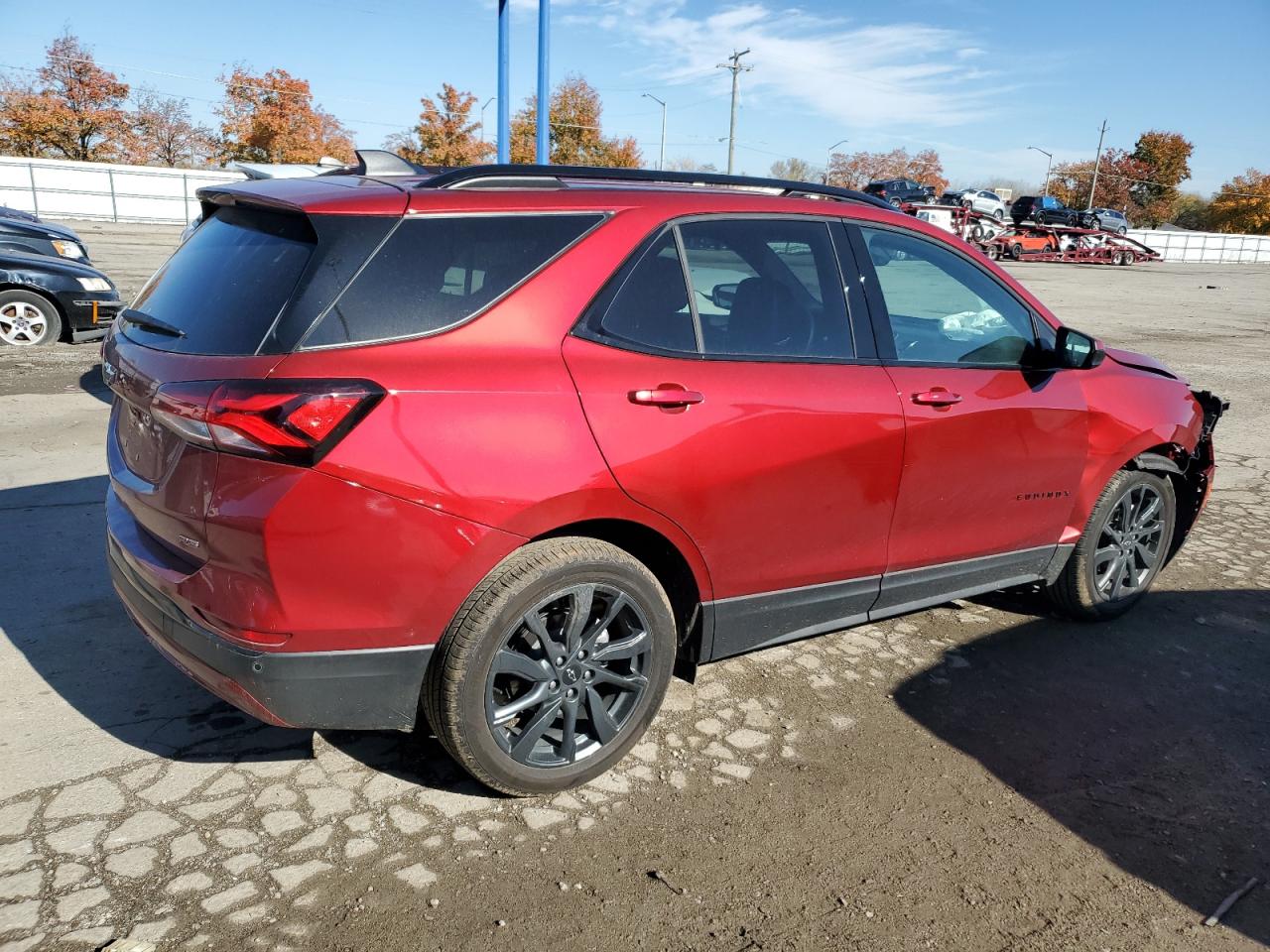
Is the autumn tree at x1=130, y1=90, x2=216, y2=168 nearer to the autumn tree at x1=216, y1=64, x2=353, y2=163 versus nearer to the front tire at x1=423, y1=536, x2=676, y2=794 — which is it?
the autumn tree at x1=216, y1=64, x2=353, y2=163

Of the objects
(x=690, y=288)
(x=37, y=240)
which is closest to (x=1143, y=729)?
(x=690, y=288)

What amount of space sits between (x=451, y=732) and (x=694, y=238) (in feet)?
5.70

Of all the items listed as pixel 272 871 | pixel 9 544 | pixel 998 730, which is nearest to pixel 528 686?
pixel 272 871

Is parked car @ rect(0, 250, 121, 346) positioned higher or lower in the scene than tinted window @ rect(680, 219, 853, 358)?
lower

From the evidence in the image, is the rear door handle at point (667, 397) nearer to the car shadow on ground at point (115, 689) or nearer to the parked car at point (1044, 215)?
the car shadow on ground at point (115, 689)

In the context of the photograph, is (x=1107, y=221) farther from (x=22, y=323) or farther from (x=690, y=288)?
(x=690, y=288)

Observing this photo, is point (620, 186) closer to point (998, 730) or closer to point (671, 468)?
point (671, 468)

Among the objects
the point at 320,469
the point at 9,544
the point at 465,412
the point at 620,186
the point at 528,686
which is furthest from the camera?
the point at 9,544

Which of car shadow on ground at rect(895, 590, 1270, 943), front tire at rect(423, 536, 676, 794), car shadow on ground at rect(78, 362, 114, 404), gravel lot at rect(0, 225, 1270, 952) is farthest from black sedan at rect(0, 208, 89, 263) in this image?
car shadow on ground at rect(895, 590, 1270, 943)

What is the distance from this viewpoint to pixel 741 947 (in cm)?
240

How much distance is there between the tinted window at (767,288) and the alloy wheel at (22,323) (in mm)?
9247

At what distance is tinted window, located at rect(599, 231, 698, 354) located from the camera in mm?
2938

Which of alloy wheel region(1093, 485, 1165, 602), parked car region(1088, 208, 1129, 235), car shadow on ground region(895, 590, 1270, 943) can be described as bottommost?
car shadow on ground region(895, 590, 1270, 943)

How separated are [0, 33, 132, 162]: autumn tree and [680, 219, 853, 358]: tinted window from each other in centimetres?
5359
